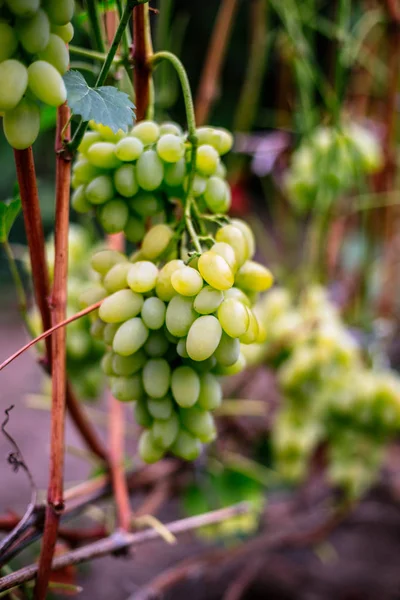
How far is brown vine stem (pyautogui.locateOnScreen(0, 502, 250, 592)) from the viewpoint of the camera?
260mm

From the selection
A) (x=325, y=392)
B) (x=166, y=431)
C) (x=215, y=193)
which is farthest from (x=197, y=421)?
(x=325, y=392)

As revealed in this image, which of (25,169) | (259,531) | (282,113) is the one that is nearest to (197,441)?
(25,169)

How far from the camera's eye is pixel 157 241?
267 mm

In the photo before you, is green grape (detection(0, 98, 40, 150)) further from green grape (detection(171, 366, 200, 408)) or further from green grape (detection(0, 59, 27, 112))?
green grape (detection(171, 366, 200, 408))

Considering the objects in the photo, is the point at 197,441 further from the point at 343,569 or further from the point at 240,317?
the point at 343,569

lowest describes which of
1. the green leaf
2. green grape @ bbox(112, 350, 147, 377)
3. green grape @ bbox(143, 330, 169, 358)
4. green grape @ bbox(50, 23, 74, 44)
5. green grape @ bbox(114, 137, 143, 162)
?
green grape @ bbox(112, 350, 147, 377)

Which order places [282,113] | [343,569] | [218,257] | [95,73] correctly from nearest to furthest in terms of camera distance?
[218,257] < [95,73] < [343,569] < [282,113]

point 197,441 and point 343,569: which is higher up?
point 197,441

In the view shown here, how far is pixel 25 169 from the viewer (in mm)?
236

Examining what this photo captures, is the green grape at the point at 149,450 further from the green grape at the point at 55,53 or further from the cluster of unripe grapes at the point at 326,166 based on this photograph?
the cluster of unripe grapes at the point at 326,166

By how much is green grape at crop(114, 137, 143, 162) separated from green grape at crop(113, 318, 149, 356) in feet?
0.25

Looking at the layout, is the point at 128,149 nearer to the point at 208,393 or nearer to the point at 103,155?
the point at 103,155

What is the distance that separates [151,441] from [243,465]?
0.39 meters

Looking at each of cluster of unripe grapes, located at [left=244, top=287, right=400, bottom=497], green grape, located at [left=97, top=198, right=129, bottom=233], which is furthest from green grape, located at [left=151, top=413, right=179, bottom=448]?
cluster of unripe grapes, located at [left=244, top=287, right=400, bottom=497]
